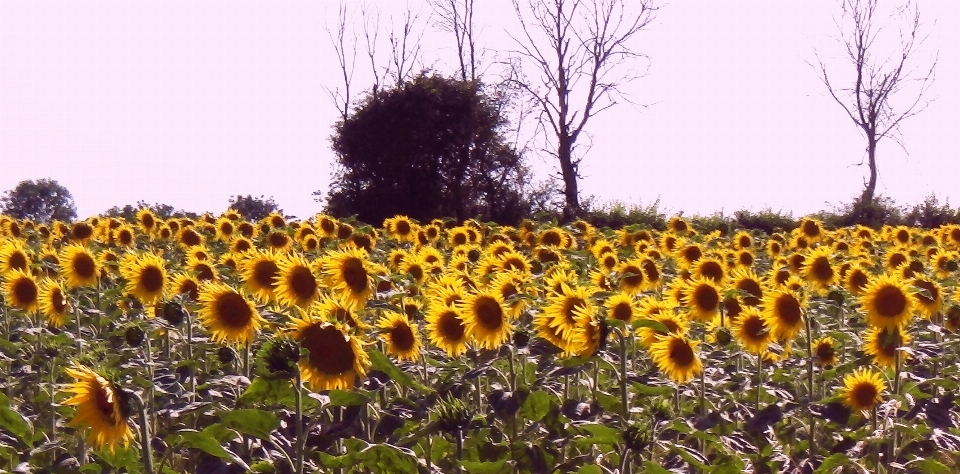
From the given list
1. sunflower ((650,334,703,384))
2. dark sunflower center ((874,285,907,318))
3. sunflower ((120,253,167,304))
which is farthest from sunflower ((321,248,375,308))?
dark sunflower center ((874,285,907,318))

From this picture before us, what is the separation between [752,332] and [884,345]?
0.60 metres

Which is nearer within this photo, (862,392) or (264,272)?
(862,392)

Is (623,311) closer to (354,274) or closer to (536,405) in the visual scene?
(354,274)

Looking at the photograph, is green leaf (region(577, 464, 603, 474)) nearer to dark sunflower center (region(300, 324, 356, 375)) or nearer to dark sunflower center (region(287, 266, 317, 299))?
dark sunflower center (region(300, 324, 356, 375))

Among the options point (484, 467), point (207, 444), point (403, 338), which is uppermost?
point (403, 338)

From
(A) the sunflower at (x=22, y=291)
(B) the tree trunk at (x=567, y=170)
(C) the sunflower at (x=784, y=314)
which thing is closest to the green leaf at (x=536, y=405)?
(C) the sunflower at (x=784, y=314)

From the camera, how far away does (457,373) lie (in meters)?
5.13

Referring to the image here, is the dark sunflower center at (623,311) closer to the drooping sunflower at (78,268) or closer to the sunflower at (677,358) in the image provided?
the sunflower at (677,358)

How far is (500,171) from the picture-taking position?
24.2m

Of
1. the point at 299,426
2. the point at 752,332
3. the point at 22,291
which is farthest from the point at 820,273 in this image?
the point at 299,426

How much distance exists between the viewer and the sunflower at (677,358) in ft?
16.2

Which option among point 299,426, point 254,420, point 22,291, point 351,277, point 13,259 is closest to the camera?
point 254,420

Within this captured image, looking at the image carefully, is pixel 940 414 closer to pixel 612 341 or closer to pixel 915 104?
pixel 612 341

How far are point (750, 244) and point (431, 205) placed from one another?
42.7 ft
